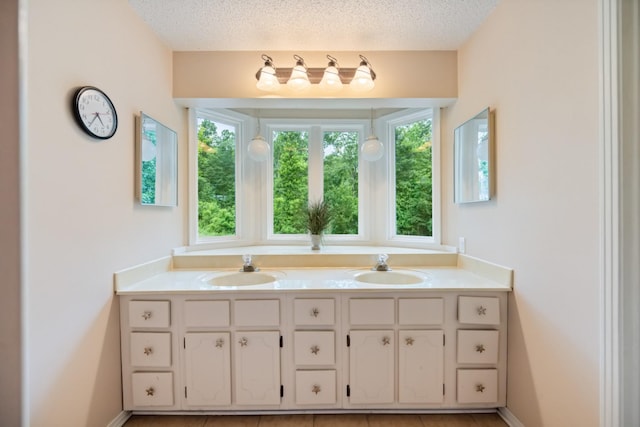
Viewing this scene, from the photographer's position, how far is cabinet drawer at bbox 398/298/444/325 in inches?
58.1

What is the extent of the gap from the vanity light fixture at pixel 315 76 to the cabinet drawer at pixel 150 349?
1.62m

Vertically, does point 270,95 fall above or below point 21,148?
above

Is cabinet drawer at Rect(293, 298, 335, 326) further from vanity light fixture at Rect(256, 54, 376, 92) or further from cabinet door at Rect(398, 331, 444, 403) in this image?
vanity light fixture at Rect(256, 54, 376, 92)

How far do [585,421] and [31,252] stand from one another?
7.11 feet

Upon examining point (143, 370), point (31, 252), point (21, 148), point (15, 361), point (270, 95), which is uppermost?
point (270, 95)

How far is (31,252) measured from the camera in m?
1.02

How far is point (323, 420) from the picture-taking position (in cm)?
148

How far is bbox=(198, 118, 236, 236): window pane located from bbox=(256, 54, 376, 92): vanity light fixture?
61cm

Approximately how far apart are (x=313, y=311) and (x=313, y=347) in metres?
0.19

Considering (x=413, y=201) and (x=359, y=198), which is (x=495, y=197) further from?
(x=359, y=198)

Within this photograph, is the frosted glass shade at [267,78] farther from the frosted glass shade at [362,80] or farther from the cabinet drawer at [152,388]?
the cabinet drawer at [152,388]

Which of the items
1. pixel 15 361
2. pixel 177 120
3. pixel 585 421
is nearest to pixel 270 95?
pixel 177 120

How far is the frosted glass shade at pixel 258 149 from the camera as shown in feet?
7.11

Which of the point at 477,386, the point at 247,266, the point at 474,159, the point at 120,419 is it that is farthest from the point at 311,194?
the point at 120,419
